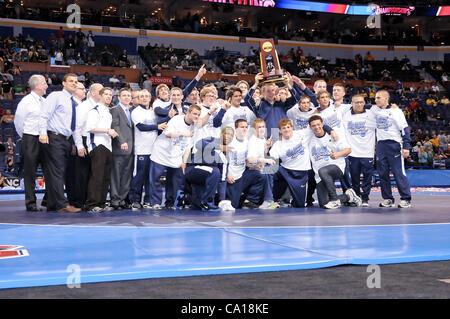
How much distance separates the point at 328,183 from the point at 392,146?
1.18 metres

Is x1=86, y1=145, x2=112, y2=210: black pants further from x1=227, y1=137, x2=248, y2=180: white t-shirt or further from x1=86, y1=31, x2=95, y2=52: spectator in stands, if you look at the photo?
x1=86, y1=31, x2=95, y2=52: spectator in stands

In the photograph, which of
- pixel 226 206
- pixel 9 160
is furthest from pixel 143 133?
pixel 9 160

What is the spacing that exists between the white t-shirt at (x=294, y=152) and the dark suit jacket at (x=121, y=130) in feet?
7.15

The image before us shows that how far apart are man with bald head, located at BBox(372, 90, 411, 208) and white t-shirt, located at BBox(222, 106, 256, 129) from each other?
2009mm

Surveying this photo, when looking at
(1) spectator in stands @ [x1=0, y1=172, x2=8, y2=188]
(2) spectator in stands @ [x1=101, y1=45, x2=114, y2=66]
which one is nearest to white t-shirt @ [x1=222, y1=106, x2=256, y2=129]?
(1) spectator in stands @ [x1=0, y1=172, x2=8, y2=188]

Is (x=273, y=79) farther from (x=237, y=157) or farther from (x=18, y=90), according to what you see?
(x=18, y=90)

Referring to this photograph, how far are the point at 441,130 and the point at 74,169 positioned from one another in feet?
62.8

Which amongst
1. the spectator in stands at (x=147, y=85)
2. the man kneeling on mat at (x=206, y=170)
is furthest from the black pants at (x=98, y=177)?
the spectator in stands at (x=147, y=85)

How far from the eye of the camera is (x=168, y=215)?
6.76 metres

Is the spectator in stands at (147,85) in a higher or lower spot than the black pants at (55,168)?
higher

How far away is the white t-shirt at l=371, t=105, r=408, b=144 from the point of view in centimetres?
795

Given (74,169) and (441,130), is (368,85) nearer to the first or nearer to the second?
(441,130)

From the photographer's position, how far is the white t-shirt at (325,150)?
797 cm

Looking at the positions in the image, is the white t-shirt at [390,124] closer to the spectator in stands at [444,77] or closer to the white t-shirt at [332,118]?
the white t-shirt at [332,118]
